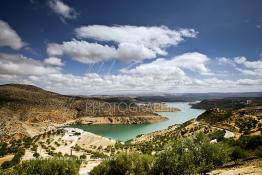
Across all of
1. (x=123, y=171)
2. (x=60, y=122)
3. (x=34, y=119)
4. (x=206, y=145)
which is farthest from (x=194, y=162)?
(x=60, y=122)

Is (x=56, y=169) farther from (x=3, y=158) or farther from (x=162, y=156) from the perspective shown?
(x=3, y=158)

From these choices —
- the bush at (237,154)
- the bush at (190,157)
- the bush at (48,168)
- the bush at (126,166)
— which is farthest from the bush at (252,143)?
the bush at (48,168)

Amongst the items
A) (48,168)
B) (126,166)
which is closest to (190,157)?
(126,166)

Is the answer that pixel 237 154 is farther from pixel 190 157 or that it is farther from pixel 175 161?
pixel 175 161

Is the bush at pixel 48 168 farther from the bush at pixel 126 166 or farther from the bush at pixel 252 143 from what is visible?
the bush at pixel 252 143

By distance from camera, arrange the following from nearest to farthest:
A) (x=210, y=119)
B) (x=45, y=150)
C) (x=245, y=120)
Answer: (x=45, y=150)
(x=245, y=120)
(x=210, y=119)
